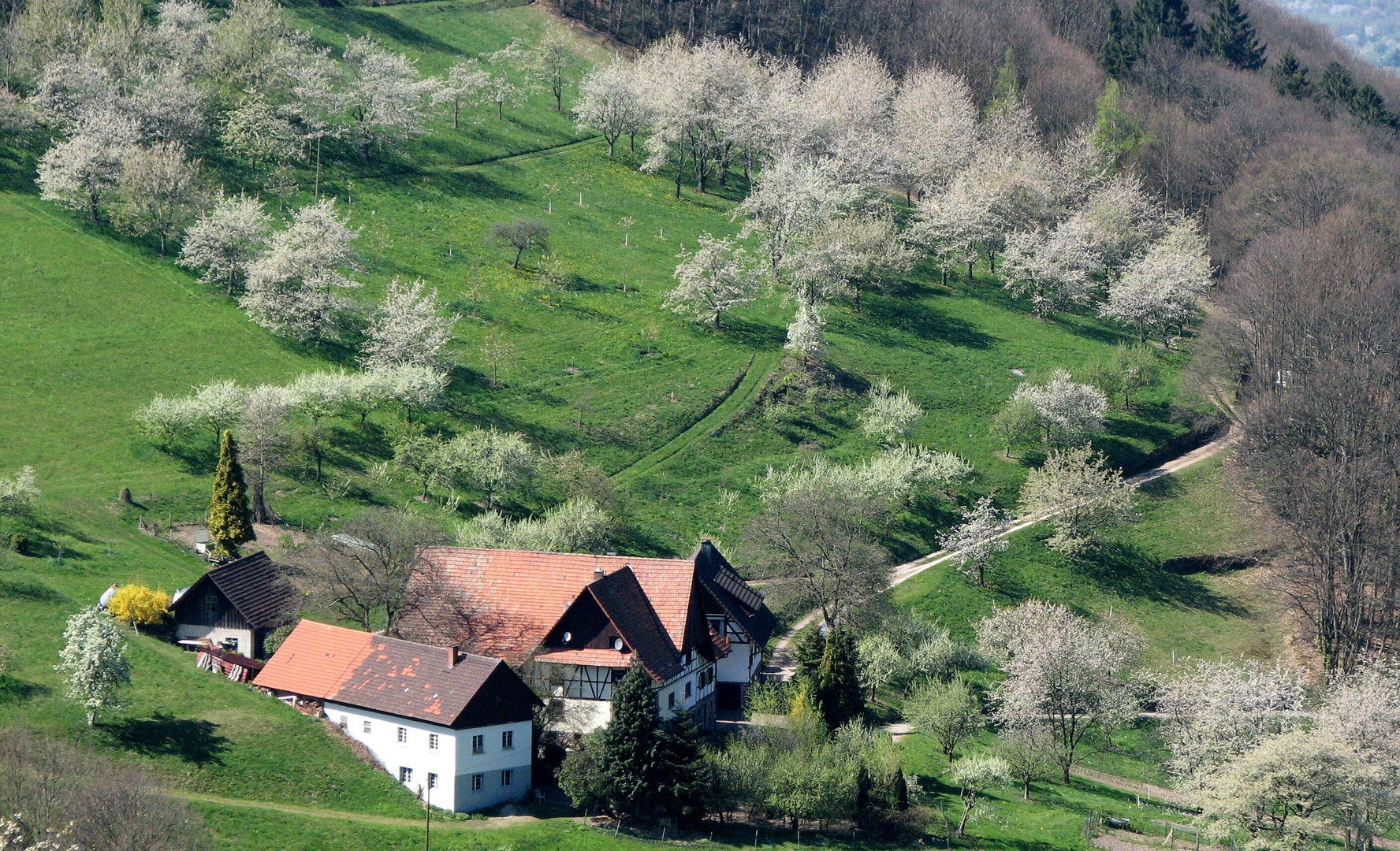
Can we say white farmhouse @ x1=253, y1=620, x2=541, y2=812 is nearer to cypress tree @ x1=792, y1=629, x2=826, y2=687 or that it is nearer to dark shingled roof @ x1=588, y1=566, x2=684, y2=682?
dark shingled roof @ x1=588, y1=566, x2=684, y2=682

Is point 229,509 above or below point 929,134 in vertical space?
below

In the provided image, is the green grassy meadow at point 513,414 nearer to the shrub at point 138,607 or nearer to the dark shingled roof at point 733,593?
the shrub at point 138,607

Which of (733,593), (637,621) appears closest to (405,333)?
(733,593)

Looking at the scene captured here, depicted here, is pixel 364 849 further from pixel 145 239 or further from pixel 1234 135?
pixel 1234 135

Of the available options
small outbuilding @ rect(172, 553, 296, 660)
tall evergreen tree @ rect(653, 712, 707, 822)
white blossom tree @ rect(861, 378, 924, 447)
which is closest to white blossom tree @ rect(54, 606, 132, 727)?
small outbuilding @ rect(172, 553, 296, 660)

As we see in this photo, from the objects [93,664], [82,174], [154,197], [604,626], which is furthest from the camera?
[82,174]

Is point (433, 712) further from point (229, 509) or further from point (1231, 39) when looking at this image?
point (1231, 39)
